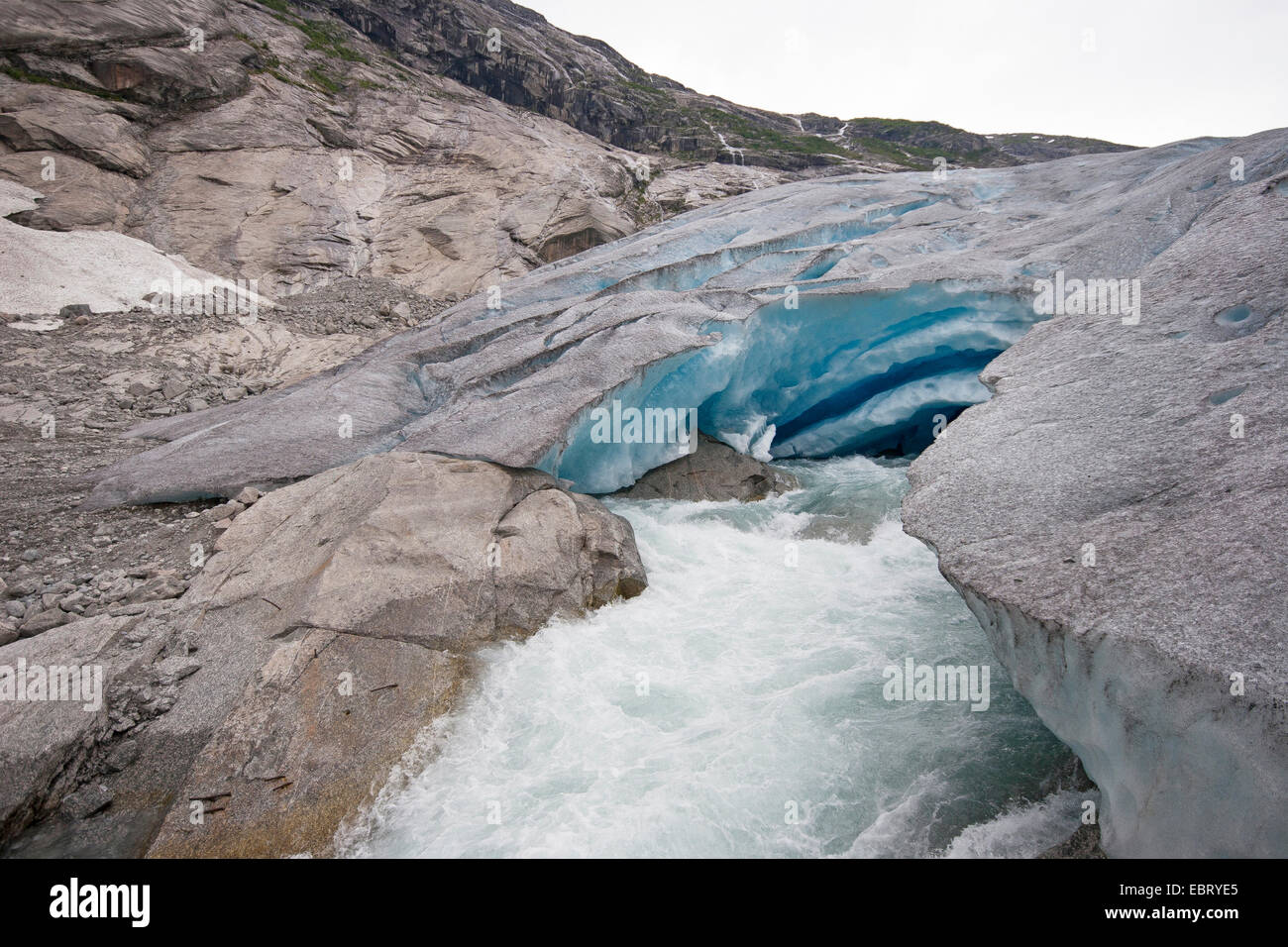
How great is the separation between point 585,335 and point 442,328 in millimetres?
4344

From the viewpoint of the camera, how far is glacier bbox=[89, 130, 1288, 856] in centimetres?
286

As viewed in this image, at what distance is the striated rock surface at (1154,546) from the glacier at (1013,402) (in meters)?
0.01

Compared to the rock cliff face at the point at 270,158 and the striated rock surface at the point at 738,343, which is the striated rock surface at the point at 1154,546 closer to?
the striated rock surface at the point at 738,343

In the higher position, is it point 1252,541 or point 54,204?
point 54,204

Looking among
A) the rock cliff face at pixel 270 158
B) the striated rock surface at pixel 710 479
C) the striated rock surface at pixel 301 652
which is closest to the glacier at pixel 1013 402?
the striated rock surface at pixel 710 479

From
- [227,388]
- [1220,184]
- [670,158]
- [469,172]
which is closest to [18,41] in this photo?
[469,172]

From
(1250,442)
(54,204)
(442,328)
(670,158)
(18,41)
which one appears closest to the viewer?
(1250,442)

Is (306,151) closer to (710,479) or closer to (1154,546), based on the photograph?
(710,479)

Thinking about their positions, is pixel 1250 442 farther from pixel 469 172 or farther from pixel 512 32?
pixel 512 32

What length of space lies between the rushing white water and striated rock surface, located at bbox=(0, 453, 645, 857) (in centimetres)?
42

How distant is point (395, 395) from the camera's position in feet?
31.9

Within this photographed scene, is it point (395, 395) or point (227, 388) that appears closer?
point (395, 395)

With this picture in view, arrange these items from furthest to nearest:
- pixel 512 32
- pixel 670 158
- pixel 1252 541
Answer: pixel 512 32 < pixel 670 158 < pixel 1252 541

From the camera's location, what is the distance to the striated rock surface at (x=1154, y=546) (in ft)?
8.55
